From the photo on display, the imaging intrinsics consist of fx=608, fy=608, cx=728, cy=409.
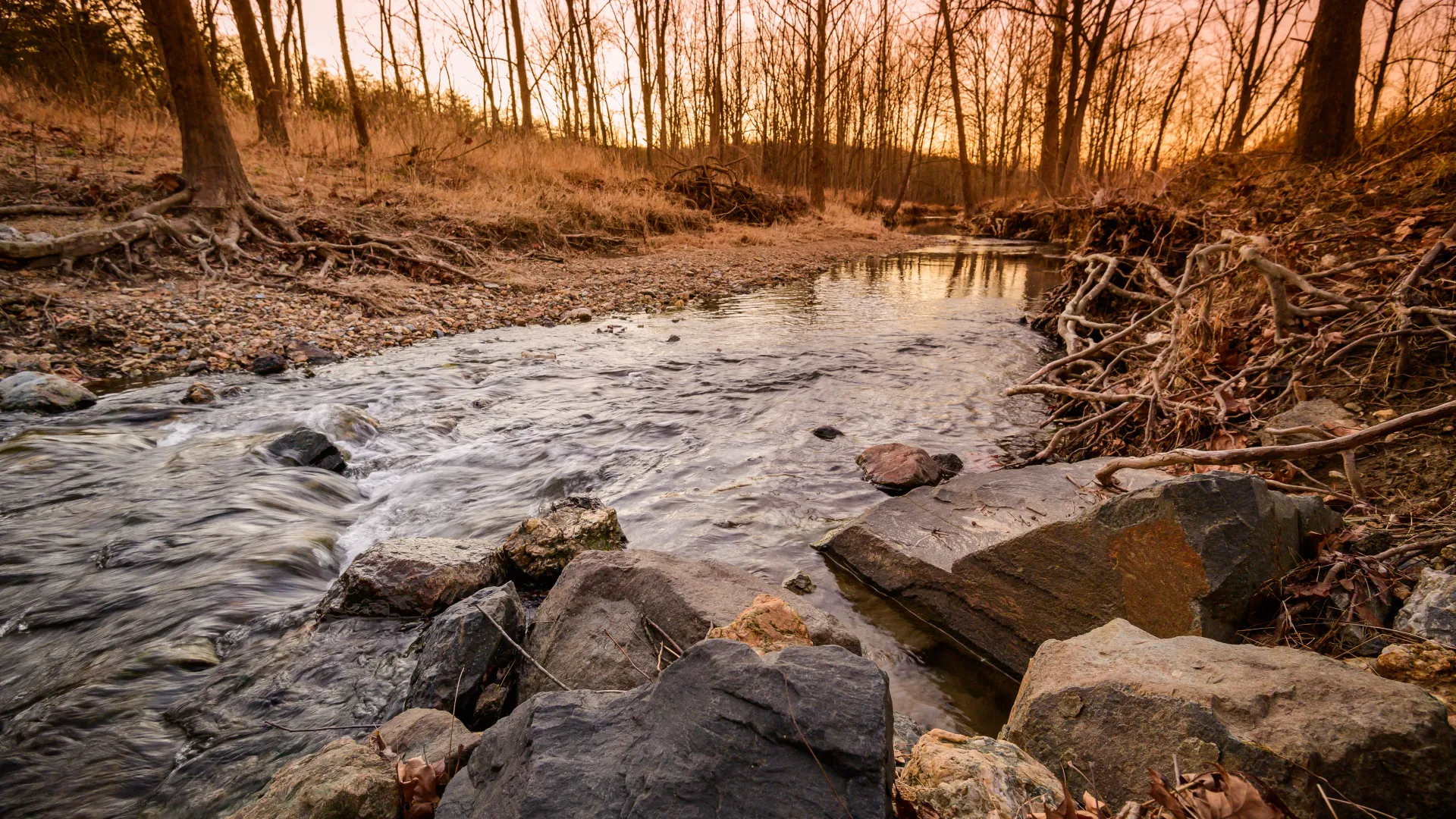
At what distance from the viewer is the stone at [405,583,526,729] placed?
1991 mm

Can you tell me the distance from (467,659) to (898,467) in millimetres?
2704

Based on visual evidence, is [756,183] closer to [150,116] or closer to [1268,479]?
[150,116]

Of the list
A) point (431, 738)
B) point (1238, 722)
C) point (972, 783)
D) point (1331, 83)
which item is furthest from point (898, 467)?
point (1331, 83)

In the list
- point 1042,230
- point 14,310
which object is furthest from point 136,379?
point 1042,230

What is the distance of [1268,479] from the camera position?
2.65 m

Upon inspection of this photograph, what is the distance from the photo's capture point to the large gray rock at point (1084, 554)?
1938 mm

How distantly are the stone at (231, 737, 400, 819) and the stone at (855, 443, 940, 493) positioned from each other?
2.98 metres

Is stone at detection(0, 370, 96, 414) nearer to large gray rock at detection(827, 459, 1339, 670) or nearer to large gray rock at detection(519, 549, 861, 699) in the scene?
large gray rock at detection(519, 549, 861, 699)

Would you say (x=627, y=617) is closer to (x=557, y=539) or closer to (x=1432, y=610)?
(x=557, y=539)

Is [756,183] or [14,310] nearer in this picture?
Result: [14,310]

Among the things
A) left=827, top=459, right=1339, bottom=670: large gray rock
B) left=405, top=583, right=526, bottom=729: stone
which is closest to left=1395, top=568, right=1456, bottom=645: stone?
left=827, top=459, right=1339, bottom=670: large gray rock

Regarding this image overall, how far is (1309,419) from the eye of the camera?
119 inches

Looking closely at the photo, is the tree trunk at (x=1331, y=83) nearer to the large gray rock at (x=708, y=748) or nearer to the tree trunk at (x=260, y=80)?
the large gray rock at (x=708, y=748)

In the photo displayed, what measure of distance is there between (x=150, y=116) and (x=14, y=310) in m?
9.28
